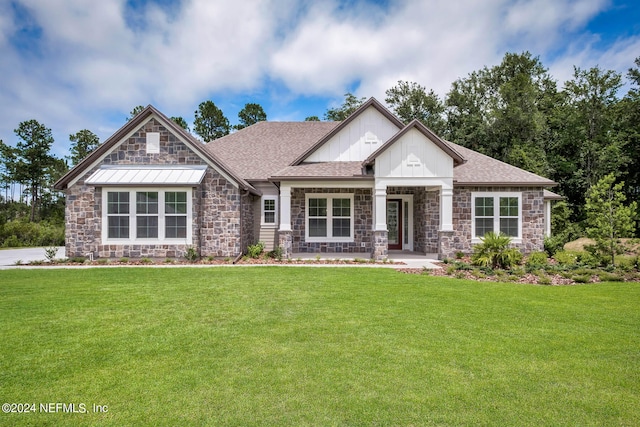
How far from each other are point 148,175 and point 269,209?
19.0 ft

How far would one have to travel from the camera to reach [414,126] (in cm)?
1366

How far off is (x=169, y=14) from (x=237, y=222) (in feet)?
28.5

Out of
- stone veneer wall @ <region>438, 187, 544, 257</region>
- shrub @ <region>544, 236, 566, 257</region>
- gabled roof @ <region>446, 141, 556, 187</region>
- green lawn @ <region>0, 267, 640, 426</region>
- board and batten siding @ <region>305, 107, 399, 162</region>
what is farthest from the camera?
board and batten siding @ <region>305, 107, 399, 162</region>

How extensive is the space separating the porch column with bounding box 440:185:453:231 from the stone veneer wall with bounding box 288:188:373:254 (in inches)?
140

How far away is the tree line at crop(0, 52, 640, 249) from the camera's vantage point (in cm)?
2536

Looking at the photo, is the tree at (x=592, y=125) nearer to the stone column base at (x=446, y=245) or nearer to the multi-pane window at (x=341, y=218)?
the stone column base at (x=446, y=245)

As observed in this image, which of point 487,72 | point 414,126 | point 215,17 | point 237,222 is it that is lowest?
point 237,222

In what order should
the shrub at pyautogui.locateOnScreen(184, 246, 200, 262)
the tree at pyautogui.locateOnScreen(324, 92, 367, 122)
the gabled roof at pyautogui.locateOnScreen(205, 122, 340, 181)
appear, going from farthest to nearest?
the tree at pyautogui.locateOnScreen(324, 92, 367, 122) < the gabled roof at pyautogui.locateOnScreen(205, 122, 340, 181) < the shrub at pyautogui.locateOnScreen(184, 246, 200, 262)

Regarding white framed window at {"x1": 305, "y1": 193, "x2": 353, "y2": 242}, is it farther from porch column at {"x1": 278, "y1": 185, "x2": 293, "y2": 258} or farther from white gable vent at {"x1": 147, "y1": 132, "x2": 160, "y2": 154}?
white gable vent at {"x1": 147, "y1": 132, "x2": 160, "y2": 154}

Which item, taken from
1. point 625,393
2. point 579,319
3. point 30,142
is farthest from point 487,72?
point 30,142

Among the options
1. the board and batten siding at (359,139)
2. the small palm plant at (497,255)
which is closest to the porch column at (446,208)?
the small palm plant at (497,255)

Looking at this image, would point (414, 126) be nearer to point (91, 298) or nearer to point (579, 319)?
point (579, 319)

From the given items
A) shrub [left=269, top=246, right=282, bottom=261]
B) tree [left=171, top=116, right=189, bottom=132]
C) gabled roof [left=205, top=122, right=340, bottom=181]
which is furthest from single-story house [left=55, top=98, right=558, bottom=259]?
tree [left=171, top=116, right=189, bottom=132]

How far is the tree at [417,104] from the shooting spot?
33125 millimetres
